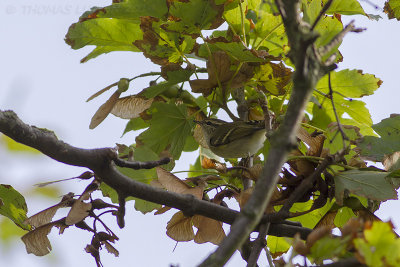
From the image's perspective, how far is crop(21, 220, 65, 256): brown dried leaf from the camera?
1705 mm

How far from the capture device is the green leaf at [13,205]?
1749 mm

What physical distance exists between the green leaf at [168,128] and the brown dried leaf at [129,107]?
0.22 feet

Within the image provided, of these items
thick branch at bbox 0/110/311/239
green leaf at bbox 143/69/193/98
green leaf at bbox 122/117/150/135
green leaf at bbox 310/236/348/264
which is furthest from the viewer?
green leaf at bbox 122/117/150/135

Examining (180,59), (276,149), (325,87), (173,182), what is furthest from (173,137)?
(276,149)

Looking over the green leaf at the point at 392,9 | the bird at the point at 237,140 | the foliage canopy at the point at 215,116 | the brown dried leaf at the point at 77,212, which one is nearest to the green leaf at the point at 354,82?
the foliage canopy at the point at 215,116

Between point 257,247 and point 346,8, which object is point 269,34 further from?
point 257,247

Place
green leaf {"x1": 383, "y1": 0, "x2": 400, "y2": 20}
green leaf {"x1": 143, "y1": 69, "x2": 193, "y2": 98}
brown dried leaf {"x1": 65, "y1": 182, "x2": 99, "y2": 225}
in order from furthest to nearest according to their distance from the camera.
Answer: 1. green leaf {"x1": 383, "y1": 0, "x2": 400, "y2": 20}
2. green leaf {"x1": 143, "y1": 69, "x2": 193, "y2": 98}
3. brown dried leaf {"x1": 65, "y1": 182, "x2": 99, "y2": 225}

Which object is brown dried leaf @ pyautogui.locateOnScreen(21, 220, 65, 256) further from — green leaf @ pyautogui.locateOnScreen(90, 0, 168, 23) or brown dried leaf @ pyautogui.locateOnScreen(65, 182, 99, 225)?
green leaf @ pyautogui.locateOnScreen(90, 0, 168, 23)

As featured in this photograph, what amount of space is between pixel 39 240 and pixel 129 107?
591 millimetres

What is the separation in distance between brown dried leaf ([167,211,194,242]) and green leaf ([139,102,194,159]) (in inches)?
14.0

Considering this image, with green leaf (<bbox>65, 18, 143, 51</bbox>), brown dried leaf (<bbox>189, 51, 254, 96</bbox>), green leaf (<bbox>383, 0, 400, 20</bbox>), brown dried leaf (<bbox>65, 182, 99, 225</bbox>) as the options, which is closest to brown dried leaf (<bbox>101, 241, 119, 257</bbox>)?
brown dried leaf (<bbox>65, 182, 99, 225</bbox>)

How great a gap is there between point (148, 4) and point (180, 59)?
0.26 m

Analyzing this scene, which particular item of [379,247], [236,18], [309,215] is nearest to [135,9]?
[236,18]

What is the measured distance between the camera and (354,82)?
2.08 m
